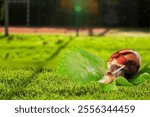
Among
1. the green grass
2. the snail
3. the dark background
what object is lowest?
the dark background

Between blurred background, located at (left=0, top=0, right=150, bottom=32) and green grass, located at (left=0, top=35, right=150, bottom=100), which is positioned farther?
blurred background, located at (left=0, top=0, right=150, bottom=32)

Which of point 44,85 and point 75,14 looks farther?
point 75,14

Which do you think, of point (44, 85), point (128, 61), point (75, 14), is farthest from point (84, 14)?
point (128, 61)

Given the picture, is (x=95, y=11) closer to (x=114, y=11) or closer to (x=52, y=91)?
(x=114, y=11)

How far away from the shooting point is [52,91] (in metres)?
4.96

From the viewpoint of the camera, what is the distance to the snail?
508 cm

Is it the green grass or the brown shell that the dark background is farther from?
the brown shell

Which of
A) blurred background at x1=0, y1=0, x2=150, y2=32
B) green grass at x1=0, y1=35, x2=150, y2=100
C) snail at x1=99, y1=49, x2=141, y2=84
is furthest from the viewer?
blurred background at x1=0, y1=0, x2=150, y2=32

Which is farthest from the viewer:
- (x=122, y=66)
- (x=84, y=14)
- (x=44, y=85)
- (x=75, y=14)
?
(x=75, y=14)

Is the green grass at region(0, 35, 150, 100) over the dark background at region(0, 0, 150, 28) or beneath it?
over

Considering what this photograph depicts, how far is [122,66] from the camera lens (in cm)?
508

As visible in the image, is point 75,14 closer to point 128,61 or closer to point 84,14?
point 84,14

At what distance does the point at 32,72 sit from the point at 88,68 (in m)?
1.11

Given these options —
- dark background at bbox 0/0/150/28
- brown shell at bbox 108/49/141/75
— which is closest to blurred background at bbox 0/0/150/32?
dark background at bbox 0/0/150/28
